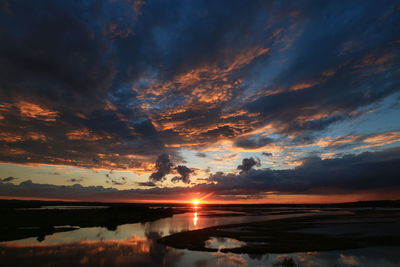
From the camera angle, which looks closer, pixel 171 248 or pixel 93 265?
pixel 93 265

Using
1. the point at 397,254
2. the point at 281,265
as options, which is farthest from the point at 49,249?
the point at 397,254

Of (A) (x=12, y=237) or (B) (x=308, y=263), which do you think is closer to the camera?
(B) (x=308, y=263)

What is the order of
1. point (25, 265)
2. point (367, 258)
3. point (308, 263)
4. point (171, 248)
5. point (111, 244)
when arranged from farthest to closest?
point (111, 244)
point (171, 248)
point (367, 258)
point (308, 263)
point (25, 265)

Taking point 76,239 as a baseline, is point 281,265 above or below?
below

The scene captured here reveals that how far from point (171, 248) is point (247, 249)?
33.9ft

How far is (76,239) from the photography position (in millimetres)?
40469

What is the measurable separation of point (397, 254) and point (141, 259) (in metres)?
31.6

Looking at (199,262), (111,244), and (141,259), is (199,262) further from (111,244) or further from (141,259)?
(111,244)

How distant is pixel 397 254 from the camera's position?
31.5 metres

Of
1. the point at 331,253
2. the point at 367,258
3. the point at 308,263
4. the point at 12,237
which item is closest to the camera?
the point at 308,263

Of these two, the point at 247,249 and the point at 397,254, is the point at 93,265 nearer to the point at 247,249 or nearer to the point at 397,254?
the point at 247,249

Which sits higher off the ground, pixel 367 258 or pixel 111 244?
pixel 111 244

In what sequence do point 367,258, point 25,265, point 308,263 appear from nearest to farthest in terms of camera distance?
point 25,265
point 308,263
point 367,258

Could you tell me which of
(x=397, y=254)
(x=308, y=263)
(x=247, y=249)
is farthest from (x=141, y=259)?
(x=397, y=254)
